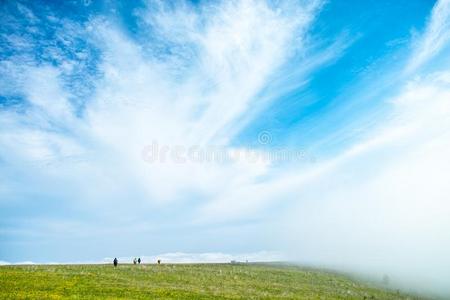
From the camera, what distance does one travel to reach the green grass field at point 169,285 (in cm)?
4156

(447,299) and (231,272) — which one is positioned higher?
(231,272)

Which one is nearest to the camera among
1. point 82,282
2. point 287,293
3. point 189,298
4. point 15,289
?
point 15,289

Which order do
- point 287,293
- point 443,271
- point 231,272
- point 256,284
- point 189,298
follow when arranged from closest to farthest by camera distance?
1. point 189,298
2. point 287,293
3. point 256,284
4. point 231,272
5. point 443,271

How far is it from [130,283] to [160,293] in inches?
302

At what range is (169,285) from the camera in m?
51.7

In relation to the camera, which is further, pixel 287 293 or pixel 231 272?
pixel 231 272

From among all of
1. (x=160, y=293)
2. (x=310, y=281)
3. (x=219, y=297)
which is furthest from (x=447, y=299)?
(x=160, y=293)

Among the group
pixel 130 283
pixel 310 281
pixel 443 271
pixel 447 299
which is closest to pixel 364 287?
pixel 310 281

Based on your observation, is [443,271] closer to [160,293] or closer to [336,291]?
[336,291]

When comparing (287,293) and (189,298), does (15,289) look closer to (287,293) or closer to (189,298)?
(189,298)

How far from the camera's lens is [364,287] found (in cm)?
7475

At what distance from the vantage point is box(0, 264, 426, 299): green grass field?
4156cm

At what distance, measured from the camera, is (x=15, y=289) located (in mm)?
39625

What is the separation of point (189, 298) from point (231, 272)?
29690 mm
